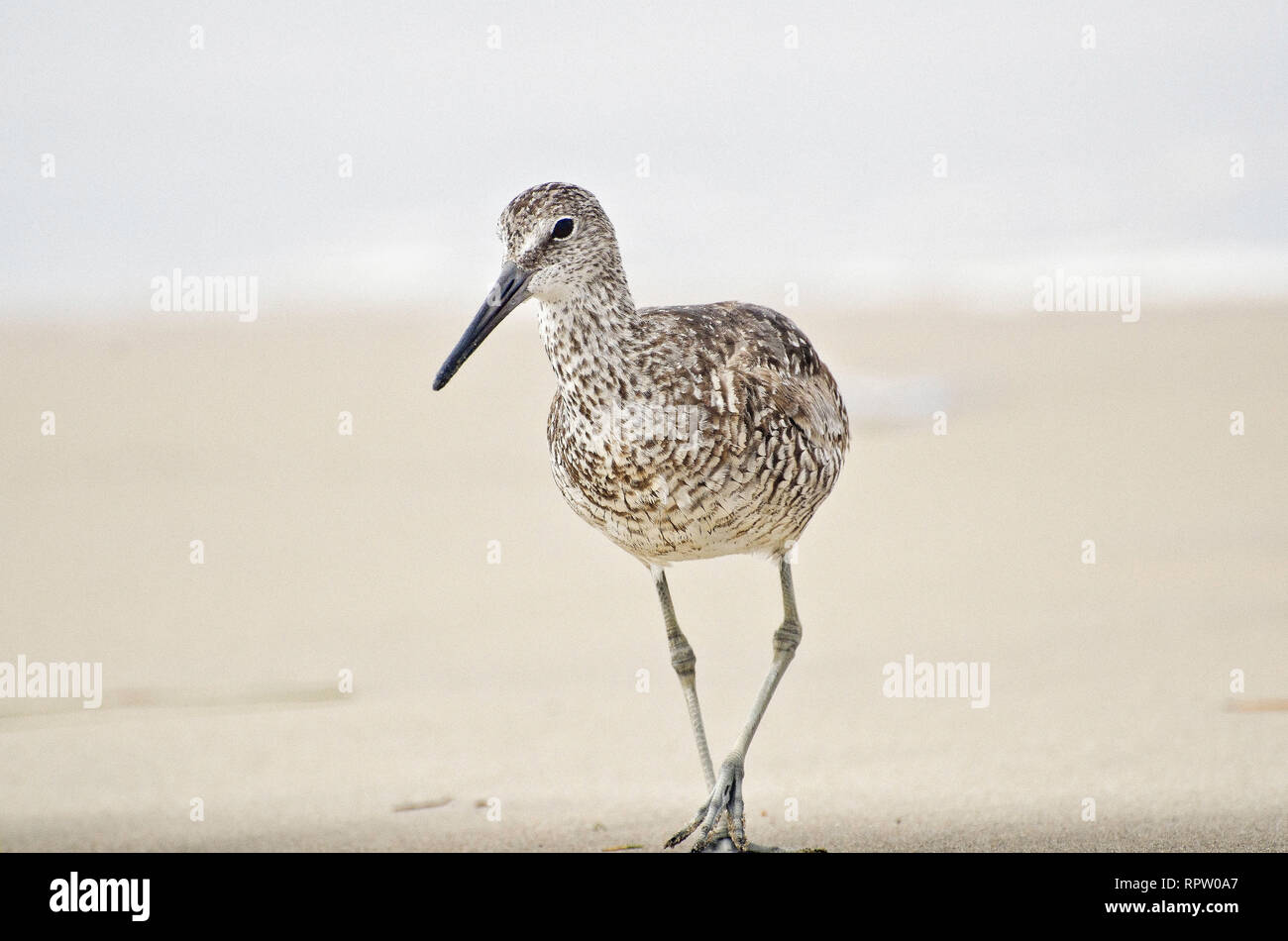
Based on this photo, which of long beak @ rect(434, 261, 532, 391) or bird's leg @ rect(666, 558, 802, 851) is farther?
bird's leg @ rect(666, 558, 802, 851)

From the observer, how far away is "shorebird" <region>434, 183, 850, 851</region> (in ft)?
19.9

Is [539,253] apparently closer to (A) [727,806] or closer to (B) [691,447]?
(B) [691,447]

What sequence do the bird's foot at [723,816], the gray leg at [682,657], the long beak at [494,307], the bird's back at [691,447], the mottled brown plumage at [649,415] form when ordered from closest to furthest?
the long beak at [494,307], the mottled brown plumage at [649,415], the bird's back at [691,447], the bird's foot at [723,816], the gray leg at [682,657]

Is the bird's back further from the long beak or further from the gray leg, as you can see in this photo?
the long beak

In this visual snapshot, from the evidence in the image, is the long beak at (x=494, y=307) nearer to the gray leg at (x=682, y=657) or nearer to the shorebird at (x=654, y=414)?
the shorebird at (x=654, y=414)

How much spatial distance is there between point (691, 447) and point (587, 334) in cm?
61

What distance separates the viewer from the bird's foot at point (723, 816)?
6730 mm

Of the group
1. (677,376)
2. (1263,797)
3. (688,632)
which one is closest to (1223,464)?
(688,632)

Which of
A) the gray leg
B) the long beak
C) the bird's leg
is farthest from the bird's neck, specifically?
the bird's leg

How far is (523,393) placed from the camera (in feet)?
67.7

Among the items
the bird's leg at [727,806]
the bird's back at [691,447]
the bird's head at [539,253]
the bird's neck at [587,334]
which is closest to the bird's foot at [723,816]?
the bird's leg at [727,806]

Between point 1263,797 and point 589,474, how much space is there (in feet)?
12.3

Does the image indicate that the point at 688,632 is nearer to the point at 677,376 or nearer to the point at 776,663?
the point at 776,663

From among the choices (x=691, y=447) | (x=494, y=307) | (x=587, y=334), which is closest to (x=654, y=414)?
(x=691, y=447)
